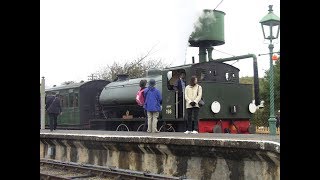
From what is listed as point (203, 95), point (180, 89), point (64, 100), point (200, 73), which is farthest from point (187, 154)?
point (64, 100)

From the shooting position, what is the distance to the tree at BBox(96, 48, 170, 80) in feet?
107

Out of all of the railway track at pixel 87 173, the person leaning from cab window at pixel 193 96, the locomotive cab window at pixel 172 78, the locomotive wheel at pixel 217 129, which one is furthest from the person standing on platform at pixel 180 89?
the railway track at pixel 87 173

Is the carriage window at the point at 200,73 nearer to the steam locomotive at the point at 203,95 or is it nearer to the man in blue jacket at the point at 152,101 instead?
the steam locomotive at the point at 203,95

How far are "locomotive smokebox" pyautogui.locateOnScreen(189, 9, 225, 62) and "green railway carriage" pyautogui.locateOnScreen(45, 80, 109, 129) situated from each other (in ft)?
19.7

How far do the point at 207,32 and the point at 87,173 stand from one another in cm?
705

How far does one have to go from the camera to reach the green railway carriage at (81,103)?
717 inches

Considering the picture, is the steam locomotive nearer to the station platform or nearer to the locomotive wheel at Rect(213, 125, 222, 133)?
the locomotive wheel at Rect(213, 125, 222, 133)

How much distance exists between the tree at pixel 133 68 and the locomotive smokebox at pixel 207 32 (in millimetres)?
15546

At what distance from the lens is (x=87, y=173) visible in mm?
9172

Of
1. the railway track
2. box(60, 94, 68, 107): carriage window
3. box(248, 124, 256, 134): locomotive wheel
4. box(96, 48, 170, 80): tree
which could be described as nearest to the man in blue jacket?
the railway track
